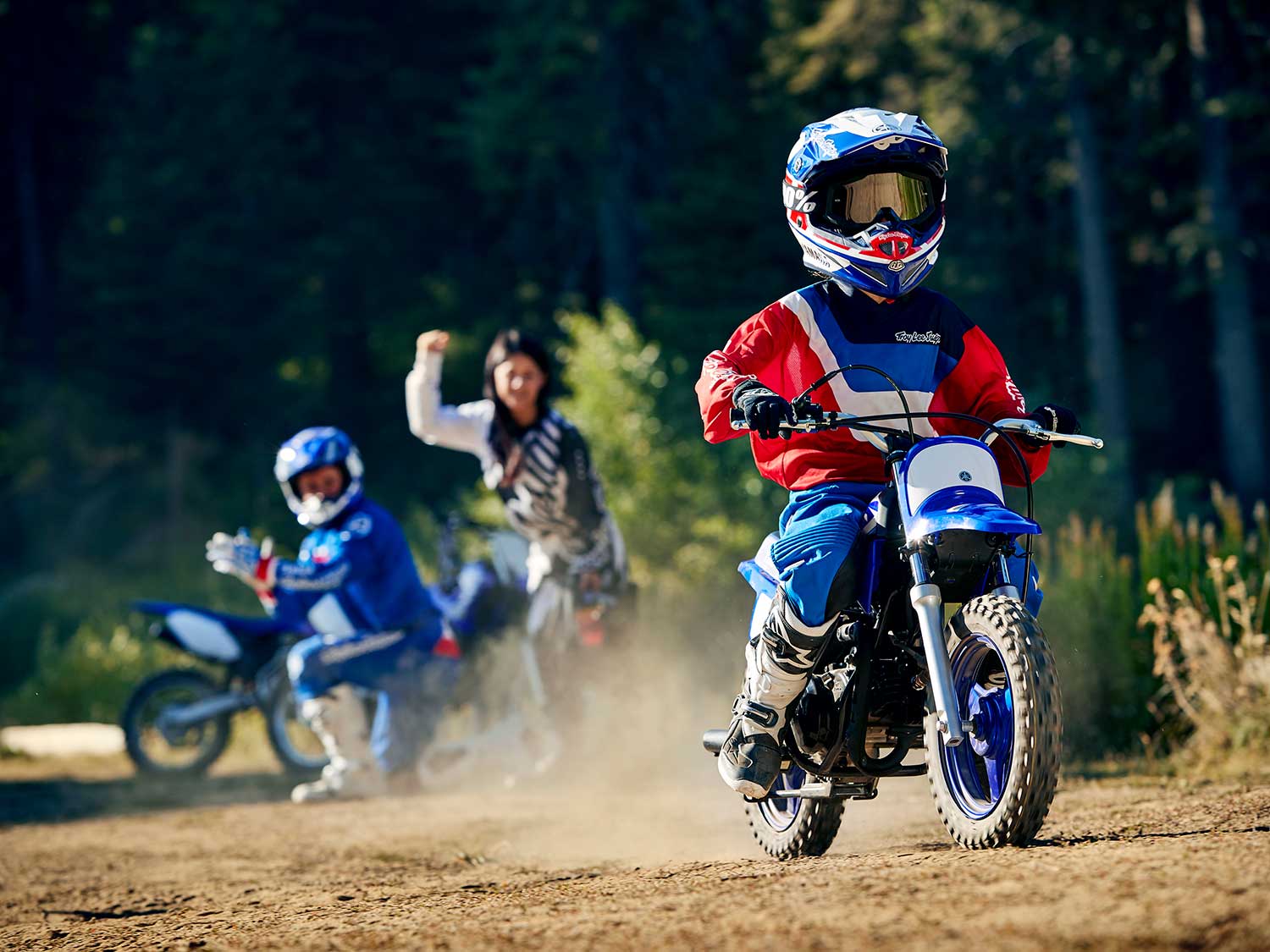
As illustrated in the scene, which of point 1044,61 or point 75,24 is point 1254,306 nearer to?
point 1044,61

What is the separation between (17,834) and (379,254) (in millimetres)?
25953

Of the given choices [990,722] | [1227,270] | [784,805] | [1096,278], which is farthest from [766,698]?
[1096,278]

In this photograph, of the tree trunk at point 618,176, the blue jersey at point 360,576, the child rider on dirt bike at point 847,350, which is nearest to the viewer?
the child rider on dirt bike at point 847,350

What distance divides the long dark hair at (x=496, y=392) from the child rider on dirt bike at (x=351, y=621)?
80 cm

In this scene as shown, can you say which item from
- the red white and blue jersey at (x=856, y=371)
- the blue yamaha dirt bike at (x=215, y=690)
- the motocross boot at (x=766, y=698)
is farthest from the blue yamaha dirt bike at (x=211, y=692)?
the red white and blue jersey at (x=856, y=371)

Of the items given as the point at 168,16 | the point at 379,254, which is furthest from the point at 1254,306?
the point at 168,16

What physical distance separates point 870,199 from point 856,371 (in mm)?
577

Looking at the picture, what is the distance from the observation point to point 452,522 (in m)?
11.3

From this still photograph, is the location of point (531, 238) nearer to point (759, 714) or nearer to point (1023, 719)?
point (759, 714)

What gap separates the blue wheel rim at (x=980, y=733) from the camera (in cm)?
493

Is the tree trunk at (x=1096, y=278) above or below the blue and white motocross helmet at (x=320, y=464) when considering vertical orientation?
above

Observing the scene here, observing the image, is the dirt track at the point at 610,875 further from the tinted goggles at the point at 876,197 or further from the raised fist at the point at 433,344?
the raised fist at the point at 433,344

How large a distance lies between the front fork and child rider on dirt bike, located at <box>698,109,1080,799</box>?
1.68 feet

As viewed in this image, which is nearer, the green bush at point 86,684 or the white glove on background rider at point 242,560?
the white glove on background rider at point 242,560
